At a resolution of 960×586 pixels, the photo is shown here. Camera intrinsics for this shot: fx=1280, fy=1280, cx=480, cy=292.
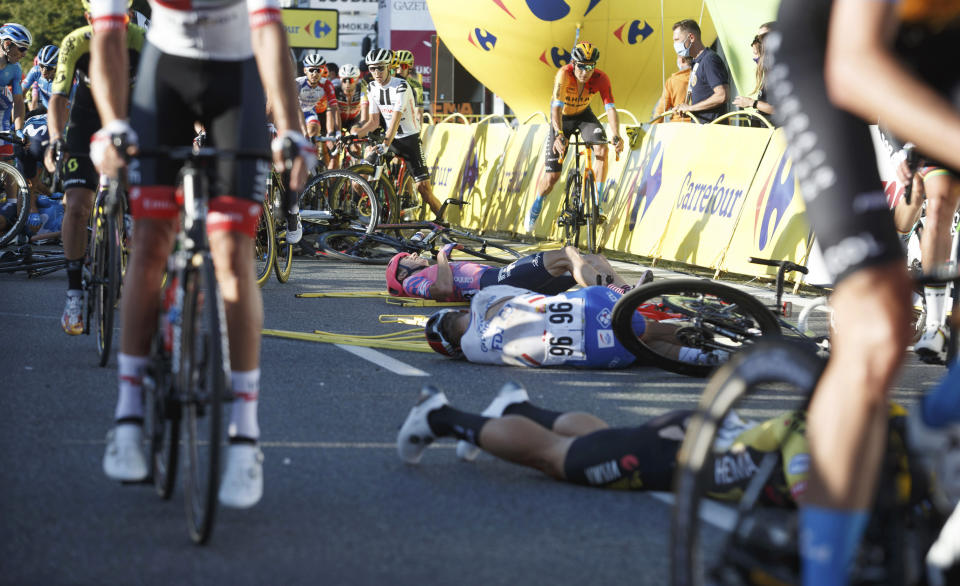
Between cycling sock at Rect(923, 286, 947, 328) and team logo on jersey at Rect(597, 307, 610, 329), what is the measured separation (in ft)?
5.58

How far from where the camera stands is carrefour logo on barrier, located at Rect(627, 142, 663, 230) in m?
13.3

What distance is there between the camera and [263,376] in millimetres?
6613

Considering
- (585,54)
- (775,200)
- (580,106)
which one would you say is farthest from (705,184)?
(585,54)

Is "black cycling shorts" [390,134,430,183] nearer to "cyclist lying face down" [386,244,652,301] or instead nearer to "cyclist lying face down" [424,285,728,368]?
"cyclist lying face down" [386,244,652,301]

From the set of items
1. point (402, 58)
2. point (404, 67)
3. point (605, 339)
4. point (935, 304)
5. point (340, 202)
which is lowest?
point (605, 339)

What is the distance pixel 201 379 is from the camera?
3.72 meters

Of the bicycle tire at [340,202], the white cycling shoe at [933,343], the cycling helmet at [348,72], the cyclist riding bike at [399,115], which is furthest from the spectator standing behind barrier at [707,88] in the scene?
the cycling helmet at [348,72]

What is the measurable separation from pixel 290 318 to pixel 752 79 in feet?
28.0

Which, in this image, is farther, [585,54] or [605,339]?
[585,54]

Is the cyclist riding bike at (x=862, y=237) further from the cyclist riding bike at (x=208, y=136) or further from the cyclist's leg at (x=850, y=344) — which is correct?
the cyclist riding bike at (x=208, y=136)

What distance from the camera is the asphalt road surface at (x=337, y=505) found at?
3.55 meters

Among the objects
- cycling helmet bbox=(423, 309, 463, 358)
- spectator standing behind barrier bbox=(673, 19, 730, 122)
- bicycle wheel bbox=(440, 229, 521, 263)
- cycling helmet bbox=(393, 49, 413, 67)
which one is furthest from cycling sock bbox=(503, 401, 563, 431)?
cycling helmet bbox=(393, 49, 413, 67)

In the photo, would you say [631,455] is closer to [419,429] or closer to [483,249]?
[419,429]

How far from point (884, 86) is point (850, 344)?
1.56ft
